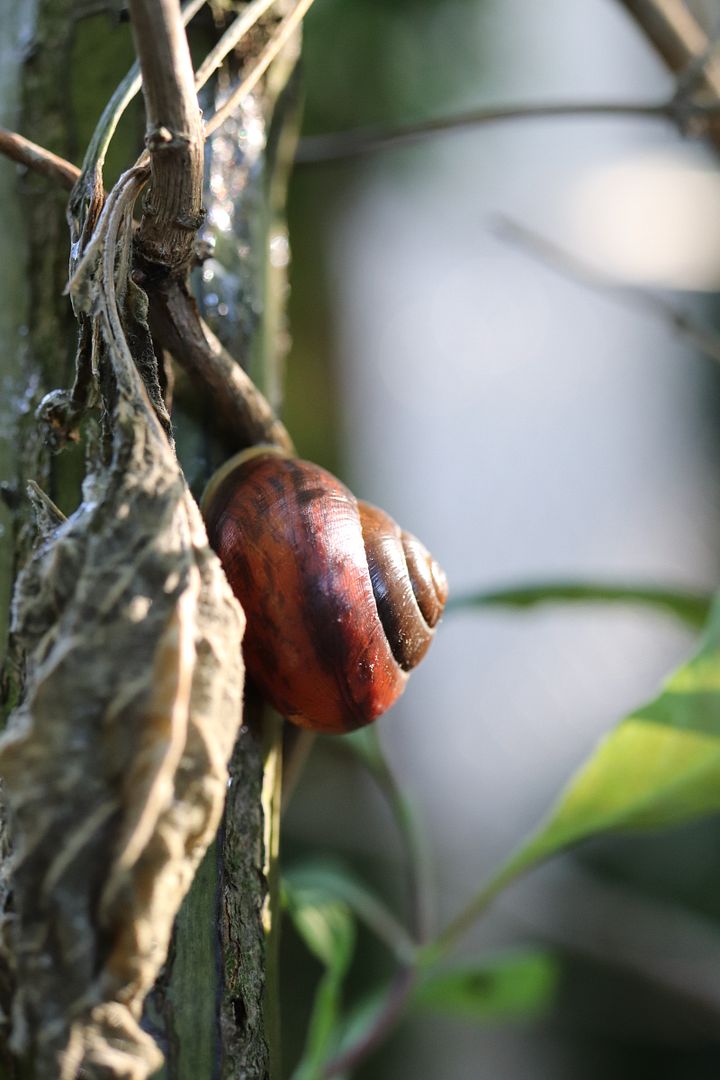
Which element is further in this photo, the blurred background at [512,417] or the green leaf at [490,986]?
the blurred background at [512,417]

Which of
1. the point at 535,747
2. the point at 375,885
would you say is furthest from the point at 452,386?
the point at 375,885

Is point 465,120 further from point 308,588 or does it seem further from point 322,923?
point 322,923

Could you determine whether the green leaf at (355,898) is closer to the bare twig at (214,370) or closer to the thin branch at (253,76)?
the bare twig at (214,370)

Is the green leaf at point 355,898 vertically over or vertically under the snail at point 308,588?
under

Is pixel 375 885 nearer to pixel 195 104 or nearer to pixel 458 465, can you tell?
pixel 458 465

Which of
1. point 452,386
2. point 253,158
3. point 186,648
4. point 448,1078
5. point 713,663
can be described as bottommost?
point 448,1078

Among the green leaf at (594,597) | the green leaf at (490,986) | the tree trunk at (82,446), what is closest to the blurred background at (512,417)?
the green leaf at (490,986)
